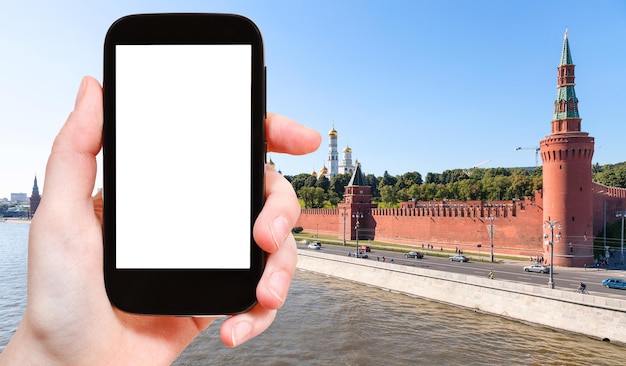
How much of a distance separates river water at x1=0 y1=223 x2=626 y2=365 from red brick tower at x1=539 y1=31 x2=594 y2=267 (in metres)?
11.6

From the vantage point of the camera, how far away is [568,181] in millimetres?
27109

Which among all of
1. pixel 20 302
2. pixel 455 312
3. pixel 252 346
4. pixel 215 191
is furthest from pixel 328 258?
pixel 215 191

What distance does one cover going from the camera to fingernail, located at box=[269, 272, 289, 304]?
1680 mm

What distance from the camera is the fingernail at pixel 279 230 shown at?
1.70m

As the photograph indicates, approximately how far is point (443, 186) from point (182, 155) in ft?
186

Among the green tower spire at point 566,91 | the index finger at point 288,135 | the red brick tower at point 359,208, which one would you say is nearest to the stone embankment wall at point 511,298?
the green tower spire at point 566,91

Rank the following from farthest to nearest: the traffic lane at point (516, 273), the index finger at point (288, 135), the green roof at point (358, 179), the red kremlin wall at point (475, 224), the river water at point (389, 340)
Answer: the green roof at point (358, 179)
the red kremlin wall at point (475, 224)
the traffic lane at point (516, 273)
the river water at point (389, 340)
the index finger at point (288, 135)

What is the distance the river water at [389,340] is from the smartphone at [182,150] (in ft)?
40.1

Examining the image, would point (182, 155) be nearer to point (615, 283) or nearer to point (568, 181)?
point (615, 283)

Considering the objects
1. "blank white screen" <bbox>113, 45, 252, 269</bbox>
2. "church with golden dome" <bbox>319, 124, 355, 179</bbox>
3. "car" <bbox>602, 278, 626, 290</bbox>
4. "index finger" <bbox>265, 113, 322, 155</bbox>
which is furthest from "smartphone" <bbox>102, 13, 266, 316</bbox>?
"church with golden dome" <bbox>319, 124, 355, 179</bbox>

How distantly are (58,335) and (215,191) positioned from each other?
0.77m

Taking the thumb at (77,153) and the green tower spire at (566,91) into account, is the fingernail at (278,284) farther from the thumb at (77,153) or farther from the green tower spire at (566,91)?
the green tower spire at (566,91)

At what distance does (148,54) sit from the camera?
→ 187 centimetres

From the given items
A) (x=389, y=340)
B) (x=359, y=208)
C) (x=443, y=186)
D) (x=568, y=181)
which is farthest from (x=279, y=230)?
(x=443, y=186)
